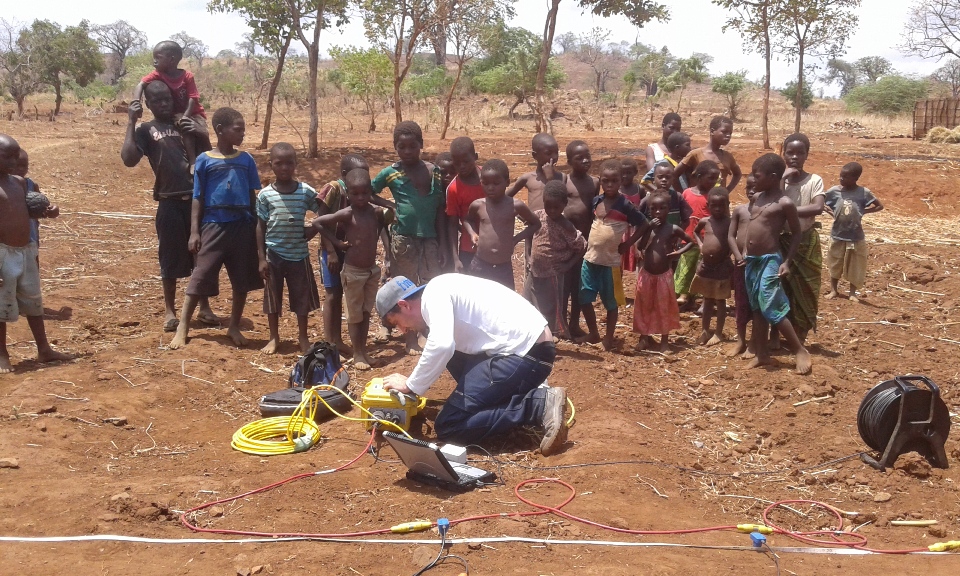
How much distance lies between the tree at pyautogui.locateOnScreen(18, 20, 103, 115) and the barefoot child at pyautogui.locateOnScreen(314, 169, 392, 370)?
26.3 m

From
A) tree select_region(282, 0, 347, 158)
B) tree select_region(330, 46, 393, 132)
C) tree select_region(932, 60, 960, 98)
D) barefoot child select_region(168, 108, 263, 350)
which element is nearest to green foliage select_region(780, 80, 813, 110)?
tree select_region(932, 60, 960, 98)

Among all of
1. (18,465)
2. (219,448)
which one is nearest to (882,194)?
(219,448)

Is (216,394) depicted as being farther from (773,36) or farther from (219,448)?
(773,36)

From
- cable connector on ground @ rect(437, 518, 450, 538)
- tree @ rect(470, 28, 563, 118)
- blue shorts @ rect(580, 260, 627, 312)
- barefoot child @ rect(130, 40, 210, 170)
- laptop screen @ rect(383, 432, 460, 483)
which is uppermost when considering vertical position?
tree @ rect(470, 28, 563, 118)

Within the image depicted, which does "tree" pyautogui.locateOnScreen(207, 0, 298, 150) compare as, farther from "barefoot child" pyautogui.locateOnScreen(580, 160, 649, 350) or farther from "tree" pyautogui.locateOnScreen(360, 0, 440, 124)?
"barefoot child" pyautogui.locateOnScreen(580, 160, 649, 350)

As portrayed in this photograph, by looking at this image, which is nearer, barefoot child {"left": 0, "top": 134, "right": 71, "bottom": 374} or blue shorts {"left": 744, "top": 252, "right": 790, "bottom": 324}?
barefoot child {"left": 0, "top": 134, "right": 71, "bottom": 374}

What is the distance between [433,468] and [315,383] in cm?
161

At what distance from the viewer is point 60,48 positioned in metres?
32.1

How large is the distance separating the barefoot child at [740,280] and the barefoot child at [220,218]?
3.54 m

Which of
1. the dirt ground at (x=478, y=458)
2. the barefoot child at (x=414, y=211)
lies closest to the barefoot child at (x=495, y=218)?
the barefoot child at (x=414, y=211)

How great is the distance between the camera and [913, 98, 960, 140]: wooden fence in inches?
940

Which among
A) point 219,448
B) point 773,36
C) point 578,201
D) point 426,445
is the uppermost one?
point 773,36

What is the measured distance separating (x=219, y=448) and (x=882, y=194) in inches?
495

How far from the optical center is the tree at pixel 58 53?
31.1 meters
